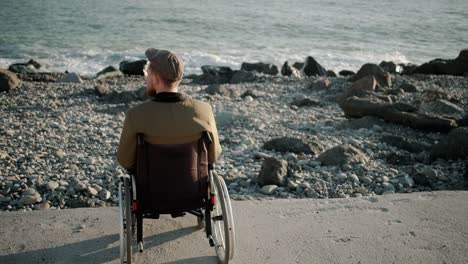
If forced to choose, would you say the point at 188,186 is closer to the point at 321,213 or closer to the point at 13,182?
the point at 321,213

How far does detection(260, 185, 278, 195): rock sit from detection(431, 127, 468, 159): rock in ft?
8.03

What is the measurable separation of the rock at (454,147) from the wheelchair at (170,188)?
421 cm

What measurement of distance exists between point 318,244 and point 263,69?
13.7m

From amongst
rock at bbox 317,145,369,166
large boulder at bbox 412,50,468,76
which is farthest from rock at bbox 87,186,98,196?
large boulder at bbox 412,50,468,76

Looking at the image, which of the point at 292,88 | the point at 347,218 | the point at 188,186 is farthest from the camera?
the point at 292,88

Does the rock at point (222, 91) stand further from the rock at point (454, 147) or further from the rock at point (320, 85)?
the rock at point (454, 147)

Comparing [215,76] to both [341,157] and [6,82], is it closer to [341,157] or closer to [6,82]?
[6,82]

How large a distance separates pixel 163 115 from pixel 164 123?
5 cm

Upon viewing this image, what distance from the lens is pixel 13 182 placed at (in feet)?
17.0

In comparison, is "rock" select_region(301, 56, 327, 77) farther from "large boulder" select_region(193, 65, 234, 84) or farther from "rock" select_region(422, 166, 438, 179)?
"rock" select_region(422, 166, 438, 179)

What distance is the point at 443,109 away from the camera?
8828 millimetres

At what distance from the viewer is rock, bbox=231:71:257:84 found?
46.6 feet

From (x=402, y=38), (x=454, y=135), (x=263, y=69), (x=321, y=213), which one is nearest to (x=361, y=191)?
(x=321, y=213)

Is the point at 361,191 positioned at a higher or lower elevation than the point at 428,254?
lower
